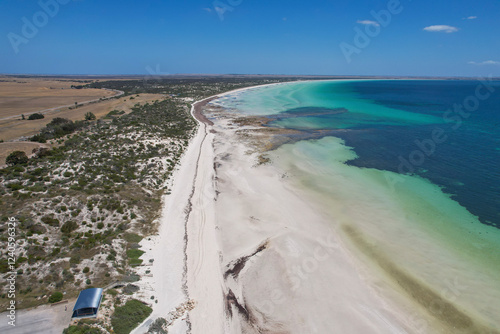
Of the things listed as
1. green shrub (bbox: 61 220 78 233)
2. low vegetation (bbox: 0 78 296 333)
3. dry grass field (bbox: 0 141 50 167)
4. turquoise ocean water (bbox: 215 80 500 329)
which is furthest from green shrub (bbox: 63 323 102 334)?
dry grass field (bbox: 0 141 50 167)

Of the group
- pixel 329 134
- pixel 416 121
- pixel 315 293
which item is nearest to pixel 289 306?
pixel 315 293

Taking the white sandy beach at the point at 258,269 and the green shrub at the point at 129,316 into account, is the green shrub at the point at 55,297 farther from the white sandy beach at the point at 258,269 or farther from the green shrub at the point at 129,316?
the white sandy beach at the point at 258,269

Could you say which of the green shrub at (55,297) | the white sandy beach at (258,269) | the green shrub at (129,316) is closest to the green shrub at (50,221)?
the green shrub at (55,297)

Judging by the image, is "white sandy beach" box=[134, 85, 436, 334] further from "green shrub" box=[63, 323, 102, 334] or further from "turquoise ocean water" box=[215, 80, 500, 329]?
"turquoise ocean water" box=[215, 80, 500, 329]

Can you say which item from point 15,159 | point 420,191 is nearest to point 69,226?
point 15,159

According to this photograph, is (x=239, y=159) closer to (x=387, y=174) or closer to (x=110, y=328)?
(x=387, y=174)

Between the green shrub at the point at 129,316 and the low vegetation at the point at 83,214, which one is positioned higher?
the low vegetation at the point at 83,214

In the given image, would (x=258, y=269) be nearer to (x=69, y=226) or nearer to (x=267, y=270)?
(x=267, y=270)
